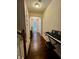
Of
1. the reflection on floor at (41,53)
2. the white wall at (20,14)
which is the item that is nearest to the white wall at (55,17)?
the reflection on floor at (41,53)

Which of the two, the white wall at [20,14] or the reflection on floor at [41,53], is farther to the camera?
the reflection on floor at [41,53]

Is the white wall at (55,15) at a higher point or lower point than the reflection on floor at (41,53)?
higher

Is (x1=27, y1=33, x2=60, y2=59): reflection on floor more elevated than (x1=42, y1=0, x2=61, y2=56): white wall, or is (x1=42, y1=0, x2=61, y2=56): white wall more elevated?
(x1=42, y1=0, x2=61, y2=56): white wall

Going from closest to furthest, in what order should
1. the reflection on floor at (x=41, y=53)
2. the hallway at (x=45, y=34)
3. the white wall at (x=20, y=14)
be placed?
the white wall at (x=20, y=14)
the hallway at (x=45, y=34)
the reflection on floor at (x=41, y=53)

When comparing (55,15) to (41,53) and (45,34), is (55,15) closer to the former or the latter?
(45,34)

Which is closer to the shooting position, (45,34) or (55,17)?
(55,17)

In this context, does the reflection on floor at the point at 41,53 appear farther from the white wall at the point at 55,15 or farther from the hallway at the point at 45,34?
the white wall at the point at 55,15

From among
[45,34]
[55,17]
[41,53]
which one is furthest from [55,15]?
[41,53]

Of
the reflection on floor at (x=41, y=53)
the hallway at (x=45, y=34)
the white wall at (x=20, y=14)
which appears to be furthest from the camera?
the reflection on floor at (x=41, y=53)

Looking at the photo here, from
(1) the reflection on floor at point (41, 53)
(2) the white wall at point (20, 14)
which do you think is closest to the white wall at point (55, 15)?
(1) the reflection on floor at point (41, 53)

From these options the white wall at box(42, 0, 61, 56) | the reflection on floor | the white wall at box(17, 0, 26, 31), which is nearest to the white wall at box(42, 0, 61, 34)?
the white wall at box(42, 0, 61, 56)

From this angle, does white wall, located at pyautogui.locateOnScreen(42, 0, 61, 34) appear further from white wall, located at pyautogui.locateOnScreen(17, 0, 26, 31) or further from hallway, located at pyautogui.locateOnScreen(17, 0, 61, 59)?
white wall, located at pyautogui.locateOnScreen(17, 0, 26, 31)
